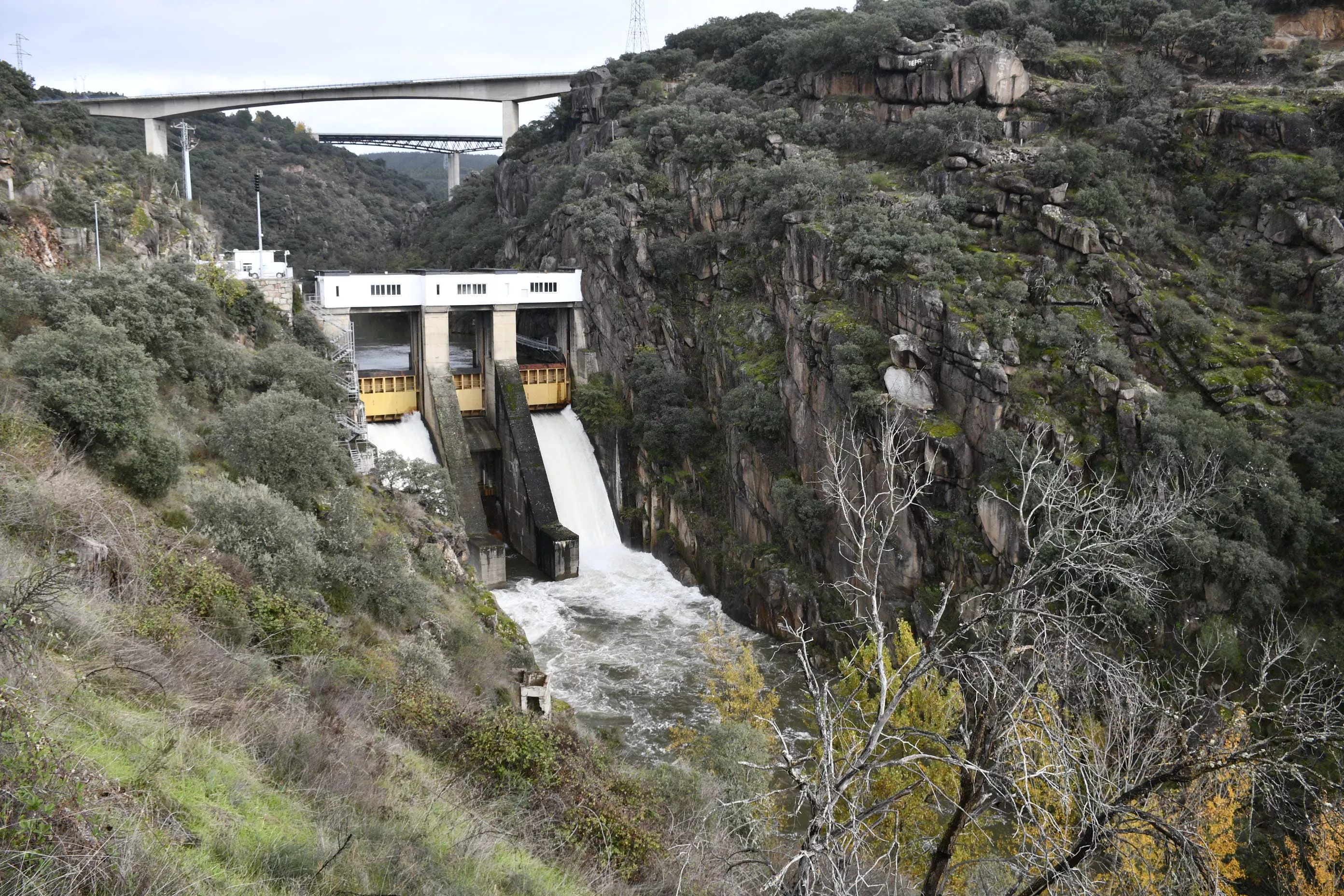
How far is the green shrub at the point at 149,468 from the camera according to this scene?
13391 millimetres

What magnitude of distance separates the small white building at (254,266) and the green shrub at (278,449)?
12282 millimetres

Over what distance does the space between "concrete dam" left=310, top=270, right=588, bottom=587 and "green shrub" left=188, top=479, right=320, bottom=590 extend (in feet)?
42.2

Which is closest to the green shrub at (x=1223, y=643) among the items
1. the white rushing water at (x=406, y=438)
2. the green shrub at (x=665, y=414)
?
the green shrub at (x=665, y=414)

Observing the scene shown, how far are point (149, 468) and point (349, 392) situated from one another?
1149 centimetres

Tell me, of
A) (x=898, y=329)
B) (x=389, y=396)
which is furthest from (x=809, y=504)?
(x=389, y=396)

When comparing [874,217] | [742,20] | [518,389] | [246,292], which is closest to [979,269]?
[874,217]

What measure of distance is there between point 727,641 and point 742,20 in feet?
115

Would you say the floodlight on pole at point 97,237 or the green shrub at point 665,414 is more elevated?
the floodlight on pole at point 97,237

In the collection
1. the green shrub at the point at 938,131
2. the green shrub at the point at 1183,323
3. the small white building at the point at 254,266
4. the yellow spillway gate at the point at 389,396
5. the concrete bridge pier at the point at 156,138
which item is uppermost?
the concrete bridge pier at the point at 156,138

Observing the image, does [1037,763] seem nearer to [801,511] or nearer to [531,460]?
[801,511]

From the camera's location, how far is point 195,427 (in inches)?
728

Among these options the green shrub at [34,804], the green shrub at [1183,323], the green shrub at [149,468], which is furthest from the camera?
the green shrub at [1183,323]

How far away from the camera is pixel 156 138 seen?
50281 mm

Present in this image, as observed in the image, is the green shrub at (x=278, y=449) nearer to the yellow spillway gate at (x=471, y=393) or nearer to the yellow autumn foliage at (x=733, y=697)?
the yellow autumn foliage at (x=733, y=697)
